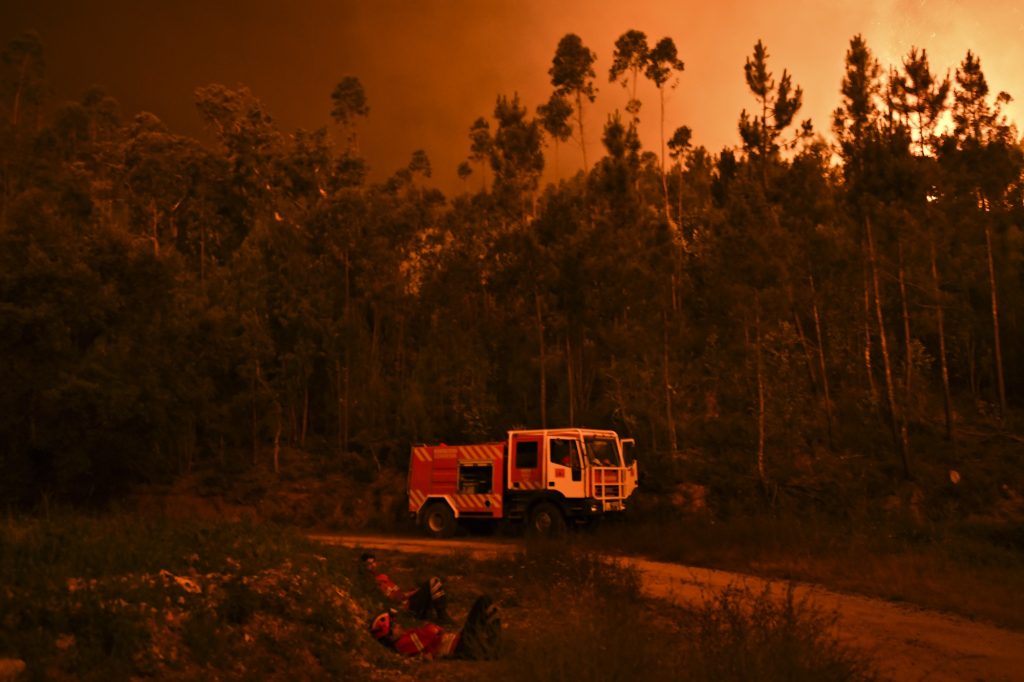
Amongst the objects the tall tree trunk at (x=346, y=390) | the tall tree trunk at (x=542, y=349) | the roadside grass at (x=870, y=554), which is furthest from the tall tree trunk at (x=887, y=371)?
the tall tree trunk at (x=346, y=390)

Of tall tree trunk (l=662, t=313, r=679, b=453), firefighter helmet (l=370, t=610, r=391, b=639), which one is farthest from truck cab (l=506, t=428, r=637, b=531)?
firefighter helmet (l=370, t=610, r=391, b=639)

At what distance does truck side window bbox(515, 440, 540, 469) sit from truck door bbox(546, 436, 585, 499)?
44cm

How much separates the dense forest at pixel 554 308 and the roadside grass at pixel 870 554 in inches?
219

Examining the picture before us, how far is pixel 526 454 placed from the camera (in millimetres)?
22062

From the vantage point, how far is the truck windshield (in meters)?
21.7

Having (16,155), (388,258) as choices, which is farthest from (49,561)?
(16,155)

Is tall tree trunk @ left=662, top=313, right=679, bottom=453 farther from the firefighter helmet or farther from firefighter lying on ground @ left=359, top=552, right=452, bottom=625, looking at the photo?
the firefighter helmet

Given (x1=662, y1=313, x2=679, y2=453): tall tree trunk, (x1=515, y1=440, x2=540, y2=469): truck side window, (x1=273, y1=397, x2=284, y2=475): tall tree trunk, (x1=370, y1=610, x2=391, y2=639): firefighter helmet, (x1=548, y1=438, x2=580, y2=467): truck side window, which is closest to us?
(x1=370, y1=610, x2=391, y2=639): firefighter helmet

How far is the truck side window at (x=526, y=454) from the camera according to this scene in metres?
21.9

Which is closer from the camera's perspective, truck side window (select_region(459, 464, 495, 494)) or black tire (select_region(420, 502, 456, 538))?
truck side window (select_region(459, 464, 495, 494))

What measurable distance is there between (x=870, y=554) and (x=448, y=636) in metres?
9.09

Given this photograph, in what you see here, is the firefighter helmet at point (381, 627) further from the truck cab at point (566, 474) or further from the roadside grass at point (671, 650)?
the truck cab at point (566, 474)

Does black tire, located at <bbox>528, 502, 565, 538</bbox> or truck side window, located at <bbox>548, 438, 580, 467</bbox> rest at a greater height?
truck side window, located at <bbox>548, 438, 580, 467</bbox>

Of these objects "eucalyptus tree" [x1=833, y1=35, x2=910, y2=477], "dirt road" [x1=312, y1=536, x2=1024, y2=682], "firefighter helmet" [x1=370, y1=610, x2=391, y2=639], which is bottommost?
"dirt road" [x1=312, y1=536, x2=1024, y2=682]
